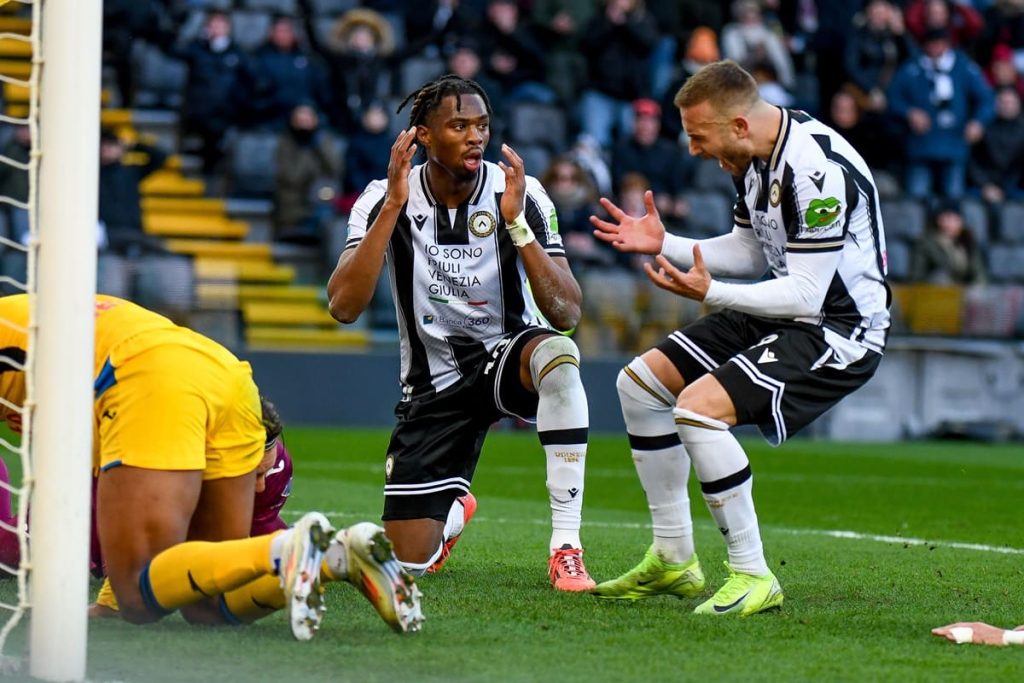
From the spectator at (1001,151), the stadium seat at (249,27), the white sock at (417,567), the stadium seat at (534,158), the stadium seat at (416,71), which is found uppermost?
the stadium seat at (249,27)

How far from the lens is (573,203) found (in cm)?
1602

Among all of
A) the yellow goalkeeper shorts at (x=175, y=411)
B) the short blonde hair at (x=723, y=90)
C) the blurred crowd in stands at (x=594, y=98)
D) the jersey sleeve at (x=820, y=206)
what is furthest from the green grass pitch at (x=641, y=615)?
the blurred crowd in stands at (x=594, y=98)

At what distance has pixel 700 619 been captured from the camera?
540cm

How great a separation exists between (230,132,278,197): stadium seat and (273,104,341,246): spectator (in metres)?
0.21

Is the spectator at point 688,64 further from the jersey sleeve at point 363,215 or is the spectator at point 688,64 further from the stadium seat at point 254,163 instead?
the jersey sleeve at point 363,215

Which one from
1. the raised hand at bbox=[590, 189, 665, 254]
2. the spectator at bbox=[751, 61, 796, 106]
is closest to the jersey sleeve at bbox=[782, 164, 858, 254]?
the raised hand at bbox=[590, 189, 665, 254]

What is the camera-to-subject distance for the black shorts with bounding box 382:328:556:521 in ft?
21.4

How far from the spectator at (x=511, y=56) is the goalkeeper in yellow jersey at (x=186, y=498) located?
12800 mm

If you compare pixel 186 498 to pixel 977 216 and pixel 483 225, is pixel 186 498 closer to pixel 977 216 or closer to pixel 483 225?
pixel 483 225

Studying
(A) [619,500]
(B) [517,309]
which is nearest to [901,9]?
(A) [619,500]

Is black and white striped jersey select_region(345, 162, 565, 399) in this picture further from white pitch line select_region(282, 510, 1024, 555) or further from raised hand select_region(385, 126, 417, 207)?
white pitch line select_region(282, 510, 1024, 555)

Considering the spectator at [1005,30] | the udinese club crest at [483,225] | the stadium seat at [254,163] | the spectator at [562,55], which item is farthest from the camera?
the spectator at [1005,30]

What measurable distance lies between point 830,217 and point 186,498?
231 cm

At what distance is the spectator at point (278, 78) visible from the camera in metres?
16.7
